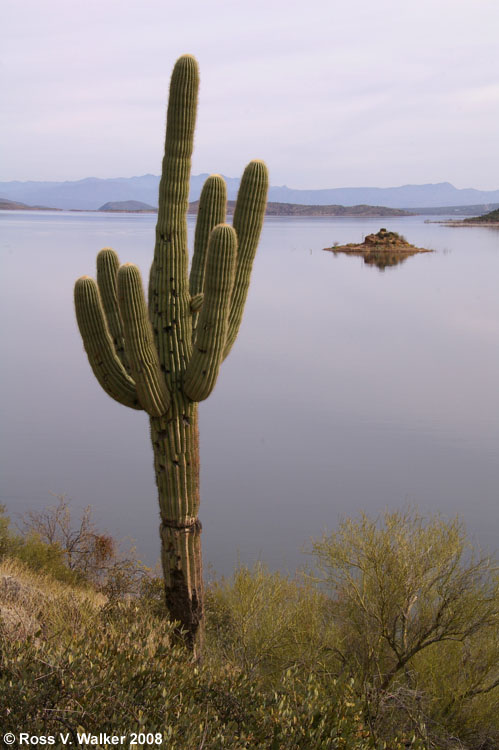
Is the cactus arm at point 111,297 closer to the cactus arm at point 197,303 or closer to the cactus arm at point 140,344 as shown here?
the cactus arm at point 140,344

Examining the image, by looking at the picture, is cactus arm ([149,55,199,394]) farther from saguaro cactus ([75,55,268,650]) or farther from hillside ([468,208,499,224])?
hillside ([468,208,499,224])

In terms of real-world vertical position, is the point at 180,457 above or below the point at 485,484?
above

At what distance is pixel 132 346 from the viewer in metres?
7.34

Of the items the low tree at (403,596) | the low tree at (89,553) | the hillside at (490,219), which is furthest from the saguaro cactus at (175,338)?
the hillside at (490,219)

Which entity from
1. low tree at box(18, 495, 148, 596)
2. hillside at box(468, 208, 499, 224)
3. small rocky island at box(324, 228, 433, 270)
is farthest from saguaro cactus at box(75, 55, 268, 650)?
hillside at box(468, 208, 499, 224)

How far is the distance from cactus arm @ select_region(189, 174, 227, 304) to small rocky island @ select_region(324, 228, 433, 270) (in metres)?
70.2

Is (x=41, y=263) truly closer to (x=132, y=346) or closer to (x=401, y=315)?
(x=401, y=315)

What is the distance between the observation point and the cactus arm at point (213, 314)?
7344 millimetres

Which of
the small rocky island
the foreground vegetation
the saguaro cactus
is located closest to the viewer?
the foreground vegetation

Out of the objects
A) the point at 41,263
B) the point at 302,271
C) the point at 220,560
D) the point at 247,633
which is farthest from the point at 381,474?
the point at 41,263

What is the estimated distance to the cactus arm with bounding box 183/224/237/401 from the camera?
734cm

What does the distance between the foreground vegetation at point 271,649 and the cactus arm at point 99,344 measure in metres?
2.44

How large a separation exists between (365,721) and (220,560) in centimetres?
880

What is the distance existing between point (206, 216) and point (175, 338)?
5.43ft
